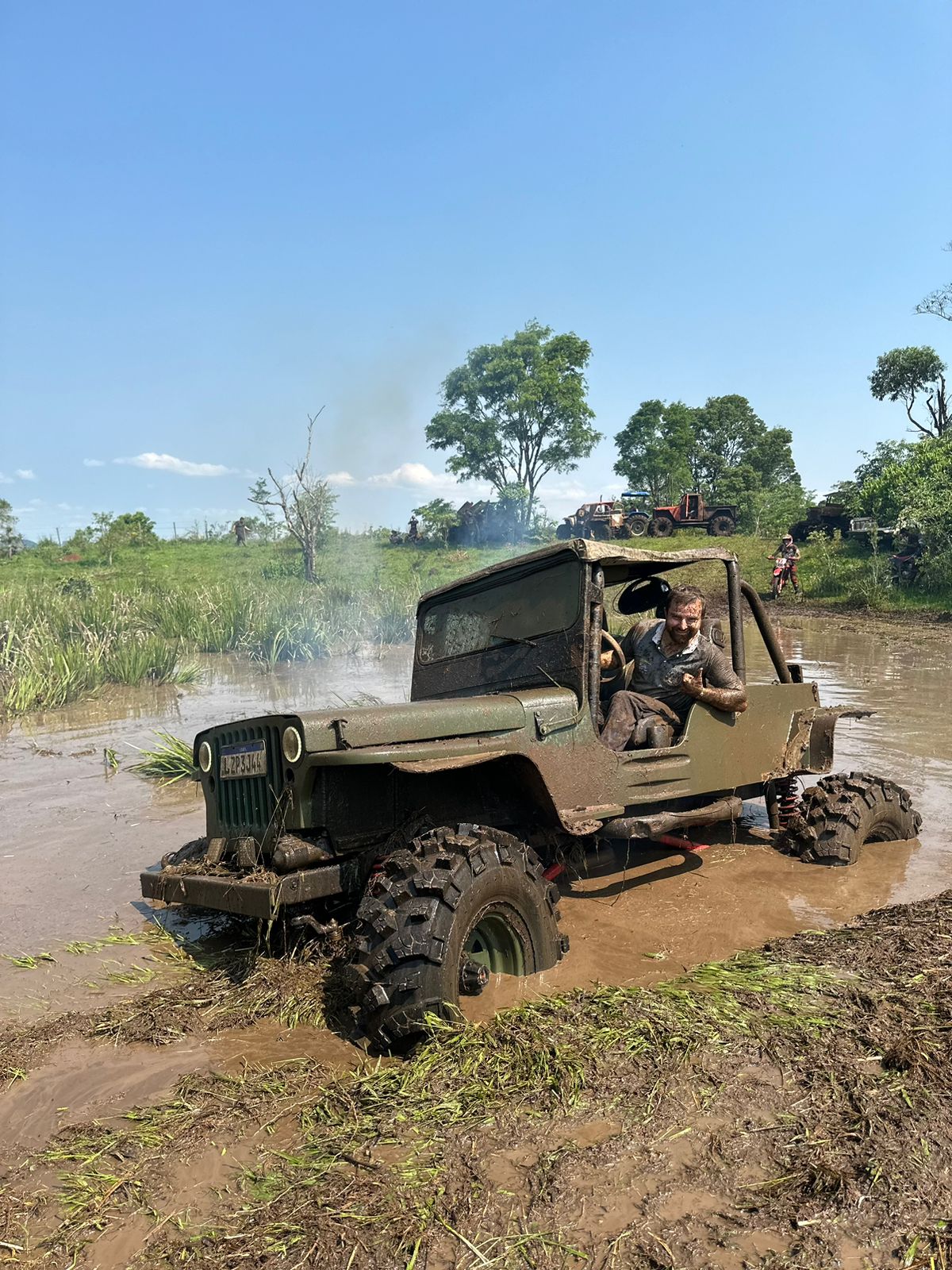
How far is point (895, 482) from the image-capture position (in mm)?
27281

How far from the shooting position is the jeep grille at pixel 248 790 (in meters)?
3.82

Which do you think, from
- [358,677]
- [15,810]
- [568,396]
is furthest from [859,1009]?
[568,396]

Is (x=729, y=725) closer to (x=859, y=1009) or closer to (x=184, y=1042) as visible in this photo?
(x=859, y=1009)

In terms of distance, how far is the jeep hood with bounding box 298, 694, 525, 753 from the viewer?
3.61m

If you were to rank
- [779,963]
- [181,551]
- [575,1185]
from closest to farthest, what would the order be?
[575,1185]
[779,963]
[181,551]

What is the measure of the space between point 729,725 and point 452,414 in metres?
41.4

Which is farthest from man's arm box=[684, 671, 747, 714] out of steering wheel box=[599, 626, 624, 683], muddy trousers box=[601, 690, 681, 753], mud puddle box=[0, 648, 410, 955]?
mud puddle box=[0, 648, 410, 955]

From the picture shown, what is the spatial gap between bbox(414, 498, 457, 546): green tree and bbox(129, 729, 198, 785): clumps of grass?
27472mm

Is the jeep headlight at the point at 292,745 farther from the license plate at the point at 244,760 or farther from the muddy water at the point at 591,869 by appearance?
the muddy water at the point at 591,869

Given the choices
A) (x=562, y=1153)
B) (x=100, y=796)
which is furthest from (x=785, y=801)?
(x=100, y=796)

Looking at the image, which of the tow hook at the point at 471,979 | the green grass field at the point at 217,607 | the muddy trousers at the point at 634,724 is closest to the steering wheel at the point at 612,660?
the muddy trousers at the point at 634,724

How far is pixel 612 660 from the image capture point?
5.28 m

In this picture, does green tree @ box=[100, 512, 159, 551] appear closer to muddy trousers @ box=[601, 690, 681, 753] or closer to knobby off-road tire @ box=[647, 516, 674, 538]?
knobby off-road tire @ box=[647, 516, 674, 538]

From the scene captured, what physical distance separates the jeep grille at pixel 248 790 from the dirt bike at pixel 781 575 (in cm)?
2364
